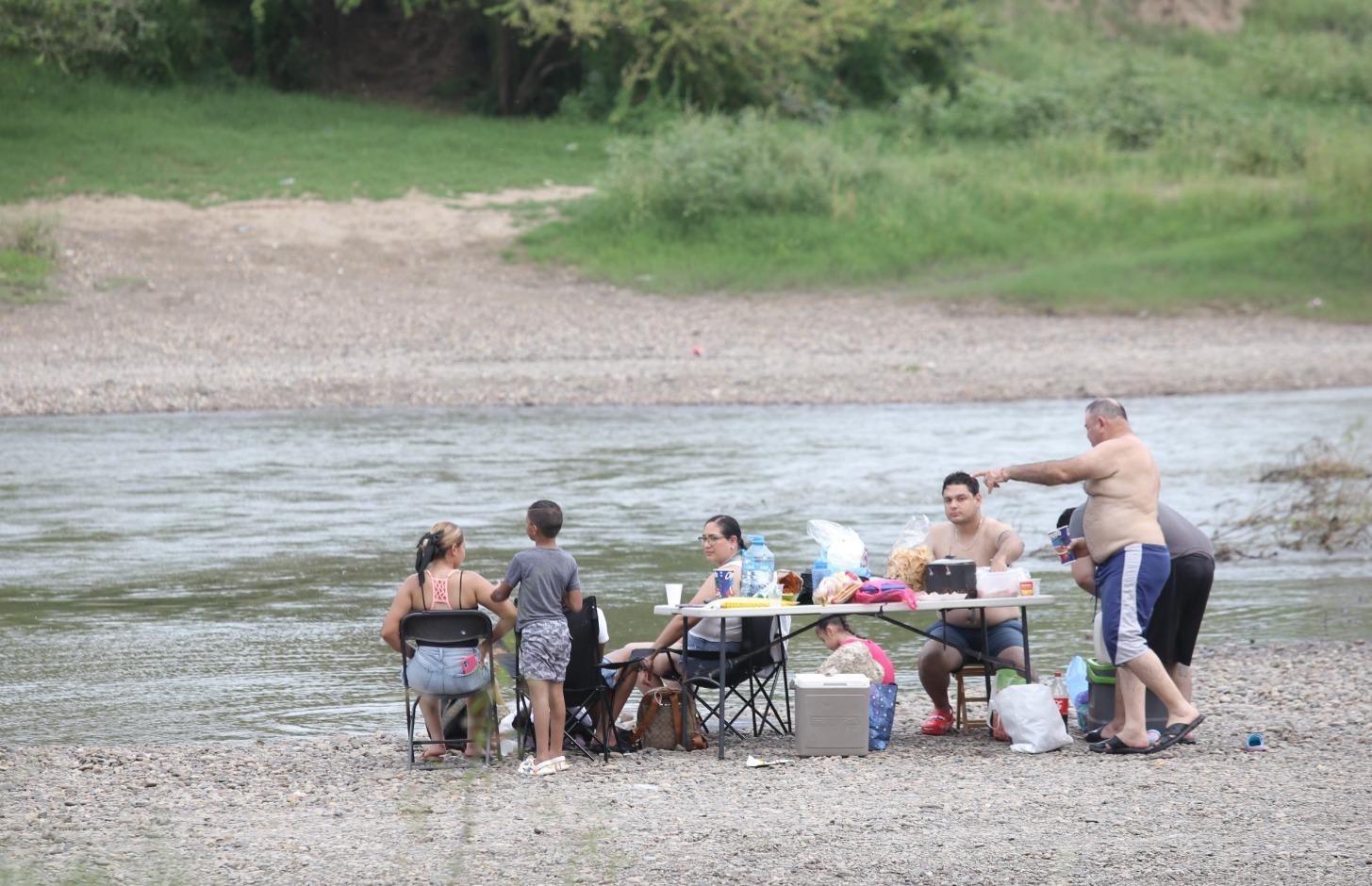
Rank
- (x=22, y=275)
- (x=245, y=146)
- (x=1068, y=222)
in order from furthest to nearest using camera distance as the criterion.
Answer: (x=245, y=146), (x=1068, y=222), (x=22, y=275)

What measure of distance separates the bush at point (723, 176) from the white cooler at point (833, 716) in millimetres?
21438

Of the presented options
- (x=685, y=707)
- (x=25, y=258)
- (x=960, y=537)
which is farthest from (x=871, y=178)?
(x=685, y=707)

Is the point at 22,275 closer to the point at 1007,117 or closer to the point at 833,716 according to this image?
the point at 1007,117

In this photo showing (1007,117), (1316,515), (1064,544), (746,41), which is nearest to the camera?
(1064,544)

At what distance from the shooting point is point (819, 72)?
37219 mm

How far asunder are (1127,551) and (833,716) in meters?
1.41

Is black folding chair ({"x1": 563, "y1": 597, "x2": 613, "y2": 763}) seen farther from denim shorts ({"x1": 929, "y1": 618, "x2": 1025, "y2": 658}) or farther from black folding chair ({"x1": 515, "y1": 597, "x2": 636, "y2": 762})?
denim shorts ({"x1": 929, "y1": 618, "x2": 1025, "y2": 658})

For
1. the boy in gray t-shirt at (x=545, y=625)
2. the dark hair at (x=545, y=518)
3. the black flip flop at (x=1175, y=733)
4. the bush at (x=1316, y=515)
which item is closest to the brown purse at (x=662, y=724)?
the boy in gray t-shirt at (x=545, y=625)

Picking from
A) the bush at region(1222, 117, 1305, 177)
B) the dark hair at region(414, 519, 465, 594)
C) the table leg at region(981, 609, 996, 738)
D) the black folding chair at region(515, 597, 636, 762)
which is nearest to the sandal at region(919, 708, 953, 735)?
the table leg at region(981, 609, 996, 738)

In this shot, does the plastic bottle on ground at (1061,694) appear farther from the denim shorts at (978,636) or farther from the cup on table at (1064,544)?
the cup on table at (1064,544)

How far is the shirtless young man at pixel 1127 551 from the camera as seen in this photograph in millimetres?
7957

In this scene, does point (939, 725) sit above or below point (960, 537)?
below

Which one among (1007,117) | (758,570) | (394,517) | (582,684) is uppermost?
(1007,117)

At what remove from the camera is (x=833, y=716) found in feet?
26.5
